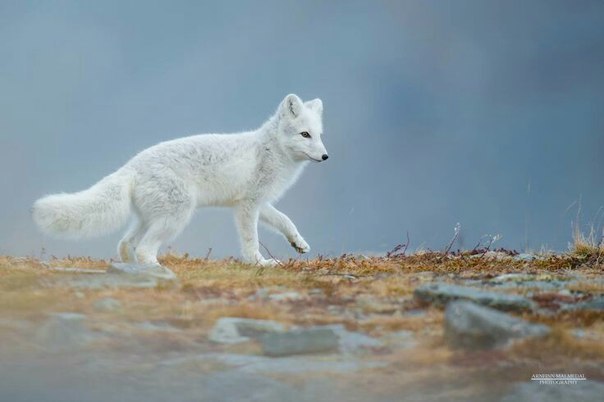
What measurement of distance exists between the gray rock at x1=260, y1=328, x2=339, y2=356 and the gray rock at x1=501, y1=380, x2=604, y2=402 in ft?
3.89

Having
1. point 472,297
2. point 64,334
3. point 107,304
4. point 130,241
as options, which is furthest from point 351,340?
point 130,241

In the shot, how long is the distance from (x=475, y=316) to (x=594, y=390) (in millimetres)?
1001

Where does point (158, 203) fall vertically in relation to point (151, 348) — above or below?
above

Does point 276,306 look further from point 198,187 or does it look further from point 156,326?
point 198,187

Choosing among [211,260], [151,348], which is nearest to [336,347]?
[151,348]

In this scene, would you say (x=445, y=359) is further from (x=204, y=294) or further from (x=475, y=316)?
(x=204, y=294)

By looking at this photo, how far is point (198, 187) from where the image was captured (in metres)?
8.98

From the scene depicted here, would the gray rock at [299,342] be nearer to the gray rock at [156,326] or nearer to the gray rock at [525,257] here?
the gray rock at [156,326]

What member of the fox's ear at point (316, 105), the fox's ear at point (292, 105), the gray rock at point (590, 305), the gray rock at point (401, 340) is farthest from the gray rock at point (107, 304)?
the fox's ear at point (316, 105)

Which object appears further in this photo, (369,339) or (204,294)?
(204,294)

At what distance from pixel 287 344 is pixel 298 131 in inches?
207

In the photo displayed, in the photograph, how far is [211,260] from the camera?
9906mm

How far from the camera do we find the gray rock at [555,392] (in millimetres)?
4812

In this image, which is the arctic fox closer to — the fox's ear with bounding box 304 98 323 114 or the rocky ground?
the fox's ear with bounding box 304 98 323 114
